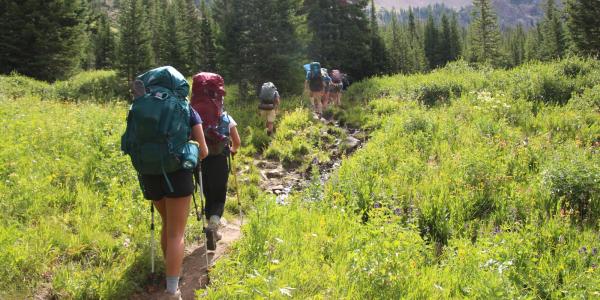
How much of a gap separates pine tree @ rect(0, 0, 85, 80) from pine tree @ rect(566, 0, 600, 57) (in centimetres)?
4136

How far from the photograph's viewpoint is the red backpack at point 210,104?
5.47m

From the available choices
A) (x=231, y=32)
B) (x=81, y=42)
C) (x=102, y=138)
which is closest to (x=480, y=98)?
(x=102, y=138)

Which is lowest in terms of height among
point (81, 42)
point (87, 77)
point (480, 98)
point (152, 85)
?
point (480, 98)

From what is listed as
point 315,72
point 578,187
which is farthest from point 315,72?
point 578,187

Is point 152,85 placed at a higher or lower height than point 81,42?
lower

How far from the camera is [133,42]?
32.0m

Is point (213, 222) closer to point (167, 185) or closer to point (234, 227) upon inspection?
point (234, 227)

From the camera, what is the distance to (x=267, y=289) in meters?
3.50

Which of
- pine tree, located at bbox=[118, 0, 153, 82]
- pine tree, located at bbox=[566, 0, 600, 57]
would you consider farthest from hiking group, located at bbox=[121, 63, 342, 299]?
pine tree, located at bbox=[566, 0, 600, 57]

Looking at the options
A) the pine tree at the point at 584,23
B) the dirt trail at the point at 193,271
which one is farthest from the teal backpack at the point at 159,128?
the pine tree at the point at 584,23

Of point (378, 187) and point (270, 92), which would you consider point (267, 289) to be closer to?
point (378, 187)

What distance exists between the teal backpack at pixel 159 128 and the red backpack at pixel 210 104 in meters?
1.39

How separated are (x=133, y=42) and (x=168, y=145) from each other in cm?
3171

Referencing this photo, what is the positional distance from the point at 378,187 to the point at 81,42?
28.1 metres
